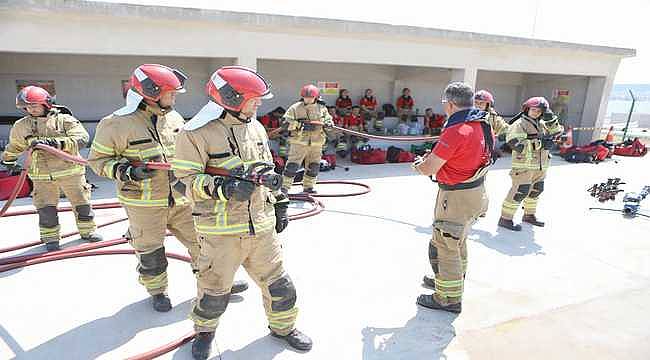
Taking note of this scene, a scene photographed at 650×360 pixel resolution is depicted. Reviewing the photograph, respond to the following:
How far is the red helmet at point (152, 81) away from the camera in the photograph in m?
2.90

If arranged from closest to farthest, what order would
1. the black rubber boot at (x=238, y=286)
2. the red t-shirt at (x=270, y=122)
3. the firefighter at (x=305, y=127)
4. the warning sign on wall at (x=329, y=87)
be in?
the black rubber boot at (x=238, y=286) → the firefighter at (x=305, y=127) → the red t-shirt at (x=270, y=122) → the warning sign on wall at (x=329, y=87)

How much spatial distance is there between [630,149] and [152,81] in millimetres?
14281

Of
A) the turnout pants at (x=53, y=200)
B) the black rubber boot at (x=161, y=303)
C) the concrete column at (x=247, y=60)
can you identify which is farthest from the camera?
the concrete column at (x=247, y=60)

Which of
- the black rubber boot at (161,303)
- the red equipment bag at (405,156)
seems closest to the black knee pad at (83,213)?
the black rubber boot at (161,303)

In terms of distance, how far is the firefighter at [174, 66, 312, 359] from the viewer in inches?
94.3

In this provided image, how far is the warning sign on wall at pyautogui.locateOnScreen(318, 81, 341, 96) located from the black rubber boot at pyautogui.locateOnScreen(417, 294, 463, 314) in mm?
8603

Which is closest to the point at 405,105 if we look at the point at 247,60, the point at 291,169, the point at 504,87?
the point at 504,87

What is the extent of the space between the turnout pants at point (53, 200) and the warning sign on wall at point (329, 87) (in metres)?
7.72

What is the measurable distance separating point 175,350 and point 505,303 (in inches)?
103

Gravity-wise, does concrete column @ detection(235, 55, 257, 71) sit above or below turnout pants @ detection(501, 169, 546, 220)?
above

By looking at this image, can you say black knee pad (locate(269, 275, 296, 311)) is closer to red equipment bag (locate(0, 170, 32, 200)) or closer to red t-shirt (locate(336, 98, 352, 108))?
red equipment bag (locate(0, 170, 32, 200))

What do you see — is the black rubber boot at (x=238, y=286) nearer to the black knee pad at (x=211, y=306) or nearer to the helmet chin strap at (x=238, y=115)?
the black knee pad at (x=211, y=306)

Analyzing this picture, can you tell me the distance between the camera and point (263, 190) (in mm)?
Answer: 2674

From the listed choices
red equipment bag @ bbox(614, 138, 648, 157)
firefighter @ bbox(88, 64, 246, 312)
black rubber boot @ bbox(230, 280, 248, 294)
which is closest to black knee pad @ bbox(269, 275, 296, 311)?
firefighter @ bbox(88, 64, 246, 312)
